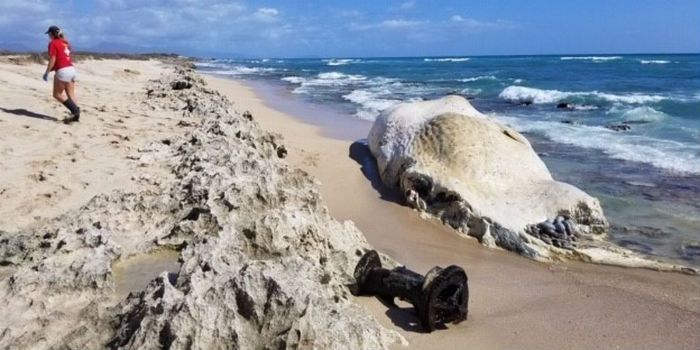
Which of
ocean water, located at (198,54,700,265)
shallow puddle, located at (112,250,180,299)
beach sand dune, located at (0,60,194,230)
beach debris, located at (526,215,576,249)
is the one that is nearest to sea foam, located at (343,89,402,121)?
ocean water, located at (198,54,700,265)

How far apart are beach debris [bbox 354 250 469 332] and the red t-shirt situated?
536 cm

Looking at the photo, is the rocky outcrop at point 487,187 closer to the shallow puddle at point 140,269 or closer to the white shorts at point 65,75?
the shallow puddle at point 140,269

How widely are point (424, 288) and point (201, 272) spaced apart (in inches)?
50.9

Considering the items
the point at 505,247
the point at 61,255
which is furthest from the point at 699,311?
the point at 61,255

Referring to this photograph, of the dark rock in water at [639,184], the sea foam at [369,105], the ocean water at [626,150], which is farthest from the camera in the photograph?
the sea foam at [369,105]

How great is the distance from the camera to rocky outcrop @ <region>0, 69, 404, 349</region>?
8.04 ft

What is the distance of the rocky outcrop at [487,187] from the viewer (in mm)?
5512

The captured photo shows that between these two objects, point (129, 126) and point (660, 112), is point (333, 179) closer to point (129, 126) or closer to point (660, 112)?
point (129, 126)

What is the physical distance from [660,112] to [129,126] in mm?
14034

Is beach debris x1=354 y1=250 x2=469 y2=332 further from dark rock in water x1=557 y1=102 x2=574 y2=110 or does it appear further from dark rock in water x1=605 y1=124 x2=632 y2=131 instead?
dark rock in water x1=557 y1=102 x2=574 y2=110

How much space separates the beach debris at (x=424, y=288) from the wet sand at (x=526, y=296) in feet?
0.27

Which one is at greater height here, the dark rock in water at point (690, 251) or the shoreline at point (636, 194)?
the shoreline at point (636, 194)

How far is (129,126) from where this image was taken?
6.96m

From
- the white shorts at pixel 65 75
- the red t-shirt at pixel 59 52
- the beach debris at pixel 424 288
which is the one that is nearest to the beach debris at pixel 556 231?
the beach debris at pixel 424 288
